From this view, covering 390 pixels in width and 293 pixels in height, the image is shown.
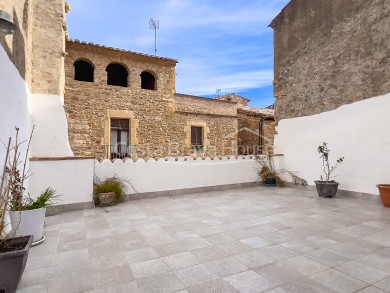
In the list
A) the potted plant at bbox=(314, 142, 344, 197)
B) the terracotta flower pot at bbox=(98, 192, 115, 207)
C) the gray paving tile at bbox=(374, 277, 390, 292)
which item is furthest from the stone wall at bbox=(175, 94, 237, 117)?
the gray paving tile at bbox=(374, 277, 390, 292)

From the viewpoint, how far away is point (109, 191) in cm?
453

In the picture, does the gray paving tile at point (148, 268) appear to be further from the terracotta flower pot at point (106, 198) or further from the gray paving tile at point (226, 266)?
the terracotta flower pot at point (106, 198)

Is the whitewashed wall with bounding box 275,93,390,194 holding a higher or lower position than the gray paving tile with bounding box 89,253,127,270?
higher

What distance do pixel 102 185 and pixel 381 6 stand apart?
6.89 metres

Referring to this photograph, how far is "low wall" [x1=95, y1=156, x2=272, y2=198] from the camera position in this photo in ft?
16.5

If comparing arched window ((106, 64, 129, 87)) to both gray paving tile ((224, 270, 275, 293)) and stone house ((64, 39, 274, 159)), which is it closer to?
stone house ((64, 39, 274, 159))

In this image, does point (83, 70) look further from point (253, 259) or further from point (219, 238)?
point (253, 259)

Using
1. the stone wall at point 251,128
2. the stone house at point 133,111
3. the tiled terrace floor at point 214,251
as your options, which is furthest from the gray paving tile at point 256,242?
the stone wall at point 251,128

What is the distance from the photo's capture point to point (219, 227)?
321cm

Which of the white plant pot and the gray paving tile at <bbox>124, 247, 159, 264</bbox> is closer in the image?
the gray paving tile at <bbox>124, 247, 159, 264</bbox>

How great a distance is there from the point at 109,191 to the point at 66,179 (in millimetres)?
804

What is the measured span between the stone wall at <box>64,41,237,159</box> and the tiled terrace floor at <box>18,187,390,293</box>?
545 centimetres

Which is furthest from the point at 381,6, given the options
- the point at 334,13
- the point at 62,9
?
the point at 62,9

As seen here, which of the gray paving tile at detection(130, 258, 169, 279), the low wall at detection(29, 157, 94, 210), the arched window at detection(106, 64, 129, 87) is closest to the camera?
the gray paving tile at detection(130, 258, 169, 279)
